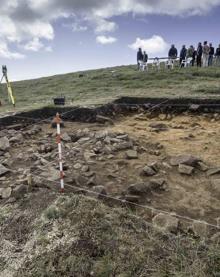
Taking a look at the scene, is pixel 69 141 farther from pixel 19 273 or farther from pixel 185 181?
pixel 19 273

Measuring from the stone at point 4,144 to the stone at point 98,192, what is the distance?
121 inches

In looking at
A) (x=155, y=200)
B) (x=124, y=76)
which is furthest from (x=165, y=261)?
(x=124, y=76)

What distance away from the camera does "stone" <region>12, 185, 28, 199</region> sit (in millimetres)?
5395

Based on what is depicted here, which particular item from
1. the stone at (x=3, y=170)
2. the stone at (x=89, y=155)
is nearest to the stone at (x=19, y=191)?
the stone at (x=3, y=170)

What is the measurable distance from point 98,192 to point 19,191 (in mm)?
1317

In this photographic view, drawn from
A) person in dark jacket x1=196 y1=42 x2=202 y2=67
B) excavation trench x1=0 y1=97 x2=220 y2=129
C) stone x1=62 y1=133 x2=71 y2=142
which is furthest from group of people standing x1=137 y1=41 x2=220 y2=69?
stone x1=62 y1=133 x2=71 y2=142

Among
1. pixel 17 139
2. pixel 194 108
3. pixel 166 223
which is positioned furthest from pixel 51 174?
pixel 194 108

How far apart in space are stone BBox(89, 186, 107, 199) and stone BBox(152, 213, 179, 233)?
0.95 meters

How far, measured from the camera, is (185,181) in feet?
18.8

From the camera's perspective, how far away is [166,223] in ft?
14.4

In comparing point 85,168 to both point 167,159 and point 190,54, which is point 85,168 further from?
point 190,54

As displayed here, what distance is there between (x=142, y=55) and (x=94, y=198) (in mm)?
16340

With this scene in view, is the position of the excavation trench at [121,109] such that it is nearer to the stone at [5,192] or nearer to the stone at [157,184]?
the stone at [5,192]

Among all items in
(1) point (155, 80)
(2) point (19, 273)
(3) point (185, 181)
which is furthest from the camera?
(1) point (155, 80)
